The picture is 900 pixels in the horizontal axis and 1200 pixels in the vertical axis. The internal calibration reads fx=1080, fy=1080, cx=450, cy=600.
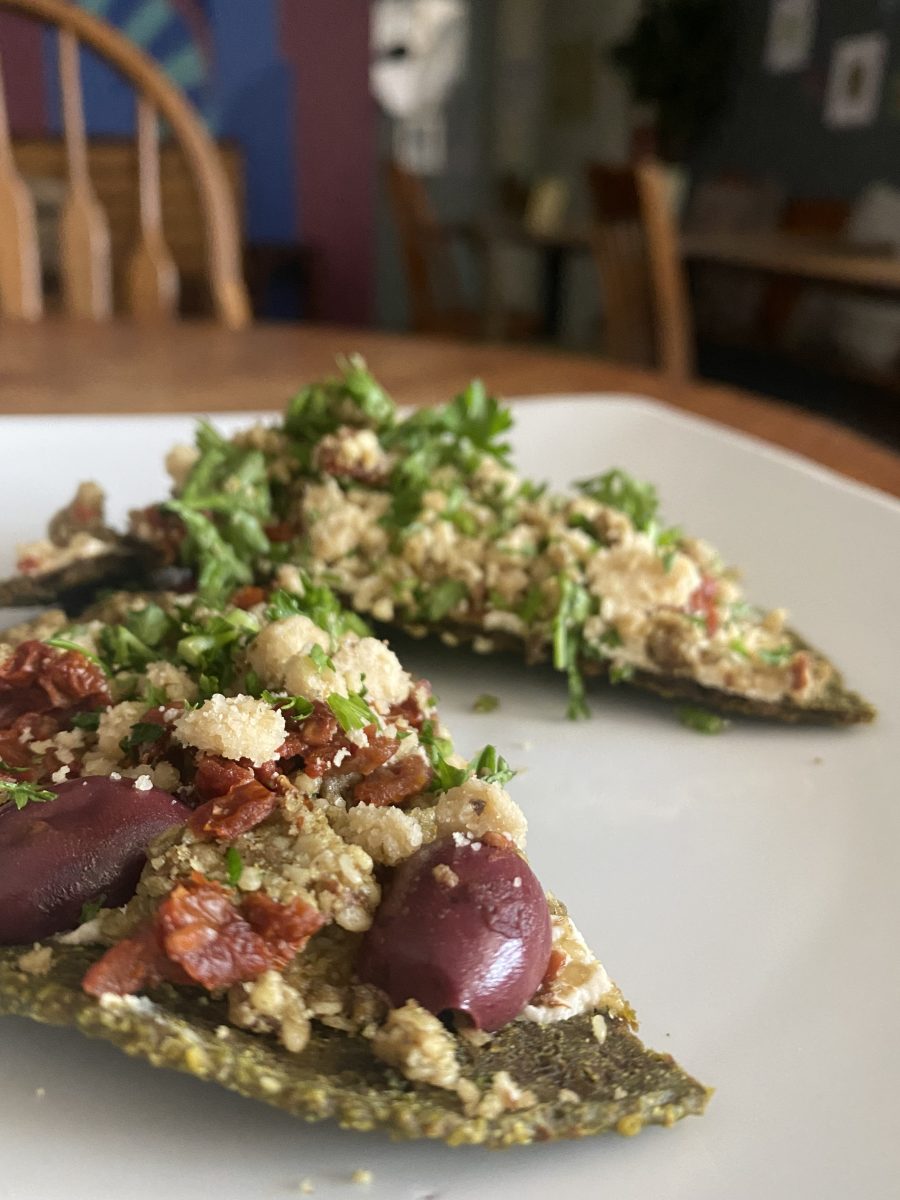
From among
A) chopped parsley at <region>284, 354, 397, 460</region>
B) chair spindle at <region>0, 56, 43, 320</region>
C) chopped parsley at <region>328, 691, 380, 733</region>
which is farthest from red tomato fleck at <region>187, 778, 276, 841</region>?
chair spindle at <region>0, 56, 43, 320</region>

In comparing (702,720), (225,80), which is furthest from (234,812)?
(225,80)

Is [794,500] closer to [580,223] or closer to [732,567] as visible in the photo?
[732,567]

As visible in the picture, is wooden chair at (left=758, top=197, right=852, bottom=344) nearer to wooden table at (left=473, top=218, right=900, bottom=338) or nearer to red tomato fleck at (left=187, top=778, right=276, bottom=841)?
wooden table at (left=473, top=218, right=900, bottom=338)

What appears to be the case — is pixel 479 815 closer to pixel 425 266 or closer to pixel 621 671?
pixel 621 671

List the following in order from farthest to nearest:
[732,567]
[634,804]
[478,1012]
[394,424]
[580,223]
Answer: [580,223], [732,567], [394,424], [634,804], [478,1012]

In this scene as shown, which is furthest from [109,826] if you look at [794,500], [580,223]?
[580,223]

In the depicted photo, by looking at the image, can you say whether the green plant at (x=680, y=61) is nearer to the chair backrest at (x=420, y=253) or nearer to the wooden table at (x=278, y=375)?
the chair backrest at (x=420, y=253)

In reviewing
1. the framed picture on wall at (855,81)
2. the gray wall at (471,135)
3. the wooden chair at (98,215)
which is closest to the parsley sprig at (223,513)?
the wooden chair at (98,215)
